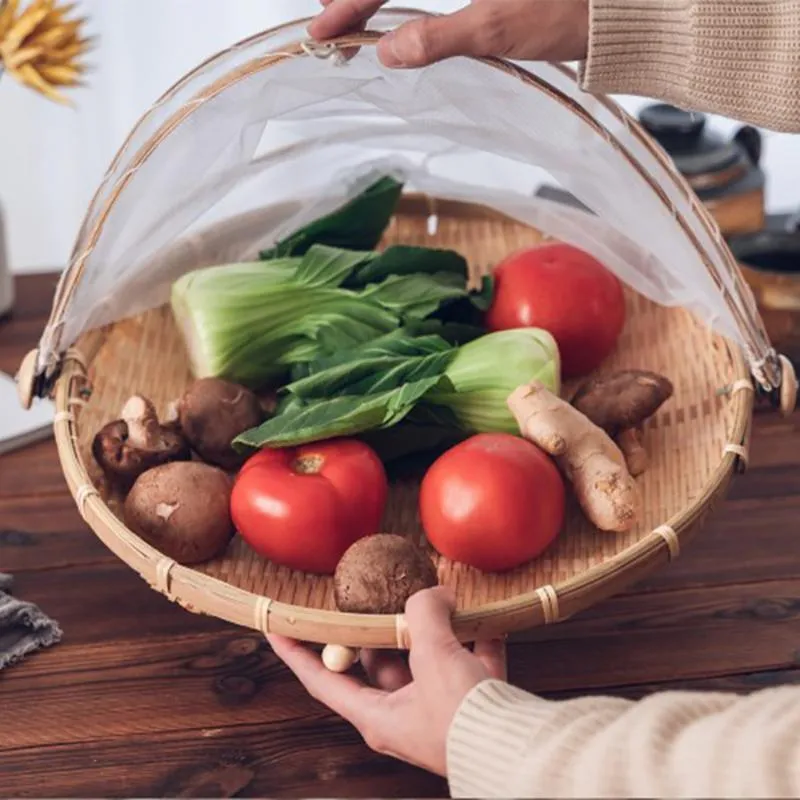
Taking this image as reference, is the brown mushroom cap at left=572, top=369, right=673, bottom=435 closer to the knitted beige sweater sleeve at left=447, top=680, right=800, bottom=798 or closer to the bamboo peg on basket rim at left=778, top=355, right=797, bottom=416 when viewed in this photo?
the bamboo peg on basket rim at left=778, top=355, right=797, bottom=416

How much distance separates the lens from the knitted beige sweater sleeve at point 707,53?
95cm

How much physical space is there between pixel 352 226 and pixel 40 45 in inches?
13.5

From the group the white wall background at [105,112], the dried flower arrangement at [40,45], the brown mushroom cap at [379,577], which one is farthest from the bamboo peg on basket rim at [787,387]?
the white wall background at [105,112]

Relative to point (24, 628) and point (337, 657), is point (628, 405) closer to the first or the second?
point (337, 657)

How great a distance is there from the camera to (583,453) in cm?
99

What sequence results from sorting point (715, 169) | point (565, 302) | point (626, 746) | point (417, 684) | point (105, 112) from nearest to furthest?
1. point (626, 746)
2. point (417, 684)
3. point (565, 302)
4. point (715, 169)
5. point (105, 112)

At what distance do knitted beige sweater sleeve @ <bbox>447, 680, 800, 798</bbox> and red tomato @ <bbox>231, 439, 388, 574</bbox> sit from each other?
8.5 inches

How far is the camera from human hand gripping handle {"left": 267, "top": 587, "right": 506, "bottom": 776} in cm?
76

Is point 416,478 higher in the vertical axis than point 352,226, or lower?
lower

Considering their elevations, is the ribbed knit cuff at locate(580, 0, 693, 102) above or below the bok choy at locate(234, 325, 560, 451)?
above

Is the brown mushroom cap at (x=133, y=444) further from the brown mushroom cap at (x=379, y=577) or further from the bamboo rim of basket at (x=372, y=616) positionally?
the brown mushroom cap at (x=379, y=577)

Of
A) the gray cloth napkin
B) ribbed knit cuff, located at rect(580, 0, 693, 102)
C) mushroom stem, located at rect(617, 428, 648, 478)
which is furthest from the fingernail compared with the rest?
the gray cloth napkin

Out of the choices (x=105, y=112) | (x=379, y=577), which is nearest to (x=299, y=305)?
(x=379, y=577)

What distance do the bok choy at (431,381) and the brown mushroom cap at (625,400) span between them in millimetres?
37
